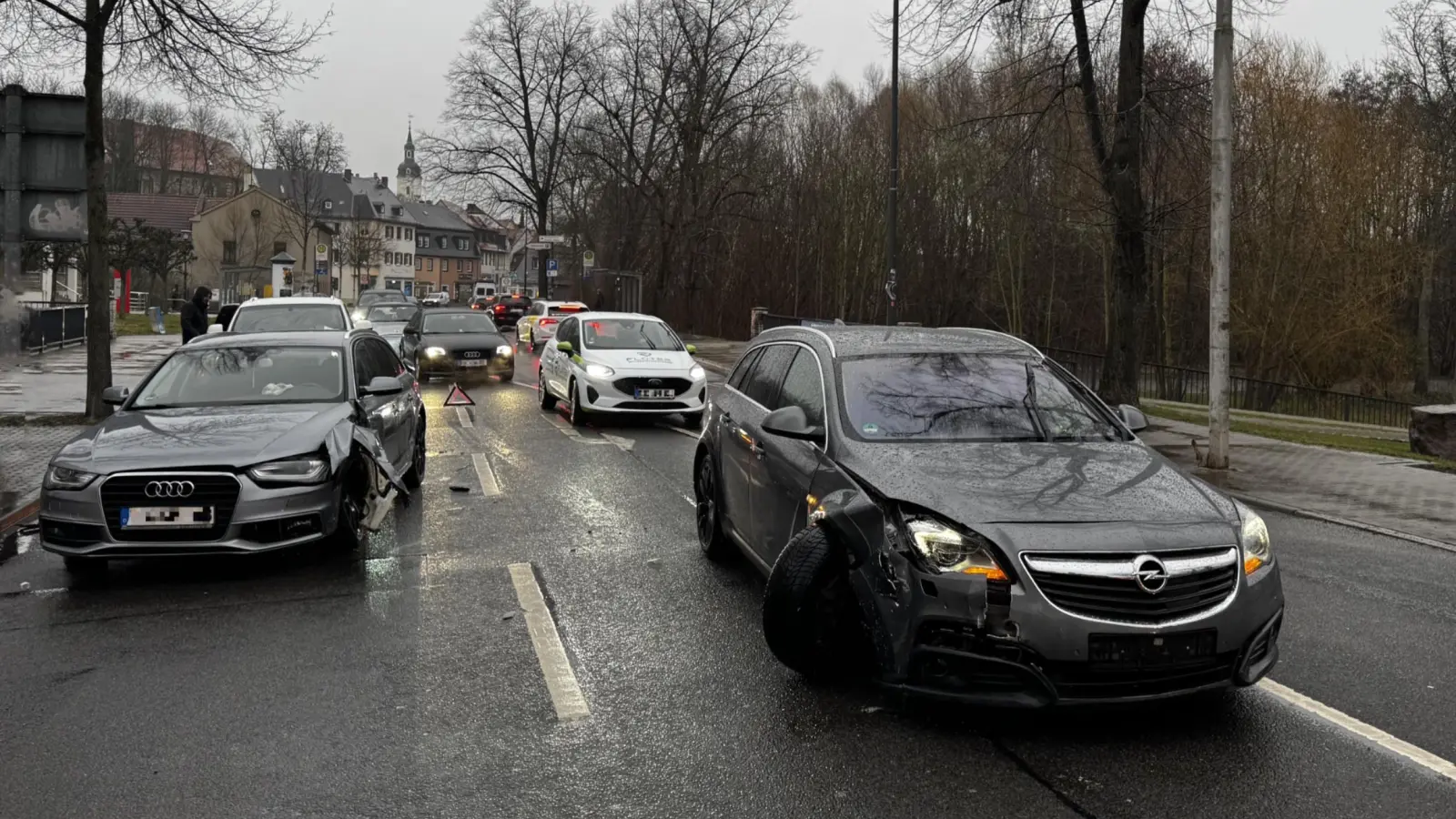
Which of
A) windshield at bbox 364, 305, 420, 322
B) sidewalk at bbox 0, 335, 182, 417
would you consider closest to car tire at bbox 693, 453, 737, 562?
sidewalk at bbox 0, 335, 182, 417

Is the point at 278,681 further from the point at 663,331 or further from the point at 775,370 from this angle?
the point at 663,331

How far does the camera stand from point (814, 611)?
473 cm

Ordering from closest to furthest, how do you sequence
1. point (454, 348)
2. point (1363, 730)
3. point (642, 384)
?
point (1363, 730) < point (642, 384) < point (454, 348)

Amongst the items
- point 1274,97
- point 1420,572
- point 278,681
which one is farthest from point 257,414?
point 1274,97

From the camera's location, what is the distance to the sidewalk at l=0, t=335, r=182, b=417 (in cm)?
1606

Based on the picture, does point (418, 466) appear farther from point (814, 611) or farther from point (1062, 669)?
point (1062, 669)

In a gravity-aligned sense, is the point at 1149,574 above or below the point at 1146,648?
above

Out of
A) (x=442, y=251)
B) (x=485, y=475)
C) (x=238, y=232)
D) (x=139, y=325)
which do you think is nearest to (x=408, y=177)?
(x=442, y=251)

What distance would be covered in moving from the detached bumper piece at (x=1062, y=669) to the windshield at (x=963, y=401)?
4.55ft

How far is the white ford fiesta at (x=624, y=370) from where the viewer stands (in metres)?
15.4

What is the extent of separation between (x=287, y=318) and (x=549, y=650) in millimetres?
12525

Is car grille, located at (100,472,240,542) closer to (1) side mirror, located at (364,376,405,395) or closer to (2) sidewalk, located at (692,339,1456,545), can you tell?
(1) side mirror, located at (364,376,405,395)

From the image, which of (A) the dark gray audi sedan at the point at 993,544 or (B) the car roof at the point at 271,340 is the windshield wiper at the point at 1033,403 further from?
(B) the car roof at the point at 271,340

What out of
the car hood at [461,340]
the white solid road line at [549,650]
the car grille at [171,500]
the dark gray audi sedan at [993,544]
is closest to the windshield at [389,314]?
the car hood at [461,340]
